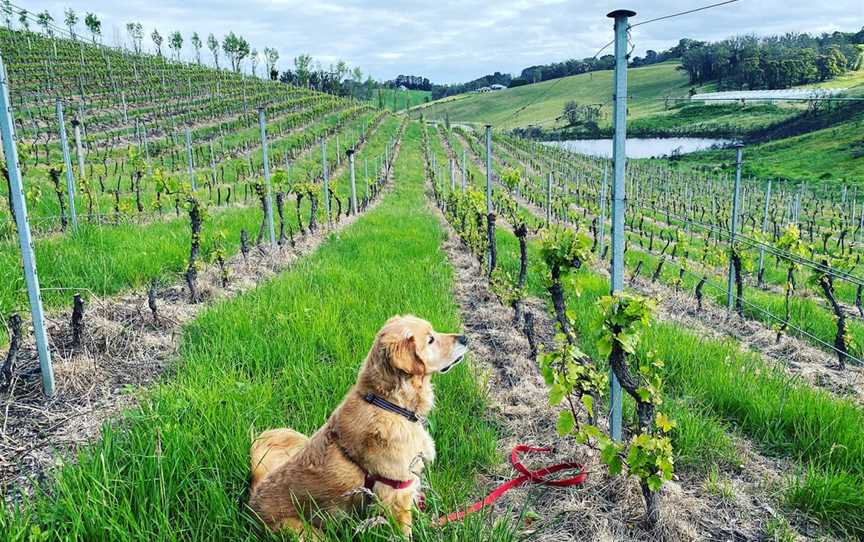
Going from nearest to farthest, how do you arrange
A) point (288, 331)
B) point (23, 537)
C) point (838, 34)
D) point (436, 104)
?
point (23, 537) → point (288, 331) → point (838, 34) → point (436, 104)

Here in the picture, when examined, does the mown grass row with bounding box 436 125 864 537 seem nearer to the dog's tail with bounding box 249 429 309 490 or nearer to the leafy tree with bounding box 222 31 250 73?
the dog's tail with bounding box 249 429 309 490

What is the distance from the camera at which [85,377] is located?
4.64 metres

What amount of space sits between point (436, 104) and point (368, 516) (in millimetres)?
109556

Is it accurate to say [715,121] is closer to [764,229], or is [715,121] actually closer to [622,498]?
[764,229]

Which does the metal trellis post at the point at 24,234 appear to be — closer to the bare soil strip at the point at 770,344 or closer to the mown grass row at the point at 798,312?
the bare soil strip at the point at 770,344

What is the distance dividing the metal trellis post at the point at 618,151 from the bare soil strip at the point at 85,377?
355cm

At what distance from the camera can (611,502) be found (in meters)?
3.46

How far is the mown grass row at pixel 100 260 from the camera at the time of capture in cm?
629

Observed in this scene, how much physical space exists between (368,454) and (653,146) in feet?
260

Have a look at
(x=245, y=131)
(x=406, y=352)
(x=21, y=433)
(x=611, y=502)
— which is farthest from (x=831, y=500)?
(x=245, y=131)

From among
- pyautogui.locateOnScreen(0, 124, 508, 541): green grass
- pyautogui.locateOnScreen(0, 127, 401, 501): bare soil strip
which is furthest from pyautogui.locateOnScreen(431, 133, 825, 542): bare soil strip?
pyautogui.locateOnScreen(0, 127, 401, 501): bare soil strip

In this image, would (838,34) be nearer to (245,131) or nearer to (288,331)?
(245,131)

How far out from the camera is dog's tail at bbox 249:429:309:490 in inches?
122

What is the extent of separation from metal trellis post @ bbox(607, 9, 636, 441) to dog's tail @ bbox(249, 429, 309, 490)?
6.99 ft
